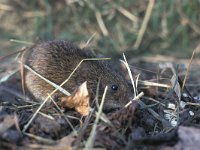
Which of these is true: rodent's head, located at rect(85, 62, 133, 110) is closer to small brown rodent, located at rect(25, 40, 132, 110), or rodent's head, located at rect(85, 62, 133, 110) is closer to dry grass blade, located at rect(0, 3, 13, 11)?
small brown rodent, located at rect(25, 40, 132, 110)

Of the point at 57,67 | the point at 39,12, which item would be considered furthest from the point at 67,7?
the point at 57,67

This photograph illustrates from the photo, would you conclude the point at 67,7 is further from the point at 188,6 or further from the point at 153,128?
the point at 153,128

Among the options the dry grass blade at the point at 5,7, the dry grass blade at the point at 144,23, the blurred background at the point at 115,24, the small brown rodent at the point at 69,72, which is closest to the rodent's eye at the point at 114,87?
the small brown rodent at the point at 69,72

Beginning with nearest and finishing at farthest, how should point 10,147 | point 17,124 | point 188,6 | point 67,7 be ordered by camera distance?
point 10,147, point 17,124, point 188,6, point 67,7

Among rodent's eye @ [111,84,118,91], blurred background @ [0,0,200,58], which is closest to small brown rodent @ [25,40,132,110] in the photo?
rodent's eye @ [111,84,118,91]

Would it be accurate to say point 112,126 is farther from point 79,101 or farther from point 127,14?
point 127,14

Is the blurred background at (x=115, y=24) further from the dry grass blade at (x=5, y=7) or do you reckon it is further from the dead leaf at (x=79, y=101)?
the dead leaf at (x=79, y=101)
